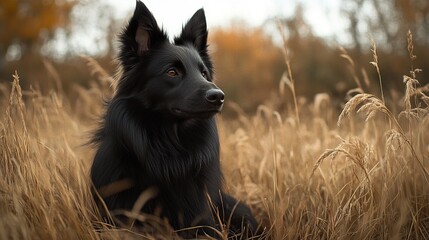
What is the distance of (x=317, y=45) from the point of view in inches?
501

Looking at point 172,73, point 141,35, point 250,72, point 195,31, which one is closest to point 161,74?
point 172,73

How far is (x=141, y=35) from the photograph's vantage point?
10.7 feet

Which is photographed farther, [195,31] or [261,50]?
[261,50]

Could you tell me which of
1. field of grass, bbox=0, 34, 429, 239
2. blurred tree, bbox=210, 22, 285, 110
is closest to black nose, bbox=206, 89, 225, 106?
field of grass, bbox=0, 34, 429, 239

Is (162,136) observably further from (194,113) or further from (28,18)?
(28,18)

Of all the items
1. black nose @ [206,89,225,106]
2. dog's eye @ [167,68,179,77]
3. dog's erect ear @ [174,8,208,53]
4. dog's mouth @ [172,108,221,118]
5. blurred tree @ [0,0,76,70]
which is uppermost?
blurred tree @ [0,0,76,70]

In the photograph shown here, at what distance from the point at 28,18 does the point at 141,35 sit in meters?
15.4

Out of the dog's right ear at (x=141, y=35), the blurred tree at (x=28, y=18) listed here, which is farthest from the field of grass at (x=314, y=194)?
the blurred tree at (x=28, y=18)

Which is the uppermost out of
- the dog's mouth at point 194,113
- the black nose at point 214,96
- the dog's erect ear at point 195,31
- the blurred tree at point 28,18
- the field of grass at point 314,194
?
the blurred tree at point 28,18

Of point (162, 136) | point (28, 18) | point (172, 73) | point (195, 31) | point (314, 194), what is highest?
point (28, 18)

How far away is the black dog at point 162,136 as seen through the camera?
115 inches

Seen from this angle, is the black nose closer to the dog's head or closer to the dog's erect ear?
the dog's head

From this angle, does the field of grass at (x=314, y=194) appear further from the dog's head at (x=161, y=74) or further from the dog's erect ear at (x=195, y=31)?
the dog's erect ear at (x=195, y=31)

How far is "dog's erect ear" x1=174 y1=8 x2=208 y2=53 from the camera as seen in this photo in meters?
3.56
